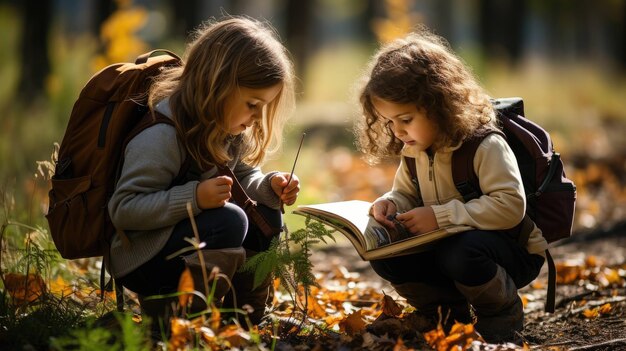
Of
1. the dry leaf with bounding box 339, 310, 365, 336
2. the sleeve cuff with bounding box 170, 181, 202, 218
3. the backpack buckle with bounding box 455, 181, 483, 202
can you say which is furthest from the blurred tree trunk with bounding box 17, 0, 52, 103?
the backpack buckle with bounding box 455, 181, 483, 202

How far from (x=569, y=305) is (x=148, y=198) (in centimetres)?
225

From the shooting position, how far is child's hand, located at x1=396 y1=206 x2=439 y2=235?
9.63 ft

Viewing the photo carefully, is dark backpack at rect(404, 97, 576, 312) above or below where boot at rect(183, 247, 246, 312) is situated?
above

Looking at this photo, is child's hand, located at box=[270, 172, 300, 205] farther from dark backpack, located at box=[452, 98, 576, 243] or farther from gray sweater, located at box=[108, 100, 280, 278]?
dark backpack, located at box=[452, 98, 576, 243]

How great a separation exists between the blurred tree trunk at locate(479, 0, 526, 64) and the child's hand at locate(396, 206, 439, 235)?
17.4 m

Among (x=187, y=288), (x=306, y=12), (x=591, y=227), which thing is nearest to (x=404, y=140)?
(x=187, y=288)

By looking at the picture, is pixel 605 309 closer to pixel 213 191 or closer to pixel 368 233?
pixel 368 233

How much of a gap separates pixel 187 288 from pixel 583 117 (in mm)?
11112

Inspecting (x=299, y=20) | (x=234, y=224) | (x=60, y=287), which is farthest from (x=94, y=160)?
(x=299, y=20)

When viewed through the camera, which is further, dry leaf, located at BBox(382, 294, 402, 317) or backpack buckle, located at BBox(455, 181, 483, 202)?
dry leaf, located at BBox(382, 294, 402, 317)

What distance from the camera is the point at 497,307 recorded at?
2969mm

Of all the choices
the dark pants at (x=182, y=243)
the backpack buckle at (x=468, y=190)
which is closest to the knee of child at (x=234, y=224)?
the dark pants at (x=182, y=243)

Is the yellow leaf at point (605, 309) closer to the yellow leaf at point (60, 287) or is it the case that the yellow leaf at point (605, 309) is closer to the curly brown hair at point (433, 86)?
the curly brown hair at point (433, 86)

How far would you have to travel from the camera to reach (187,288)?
7.63ft
